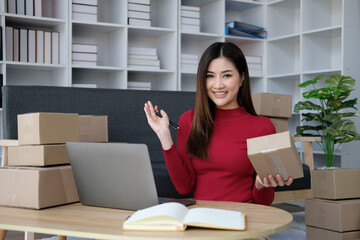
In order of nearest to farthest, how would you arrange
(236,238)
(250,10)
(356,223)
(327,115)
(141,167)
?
(236,238) < (141,167) < (356,223) < (327,115) < (250,10)

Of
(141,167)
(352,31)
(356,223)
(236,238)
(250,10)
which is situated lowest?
(356,223)

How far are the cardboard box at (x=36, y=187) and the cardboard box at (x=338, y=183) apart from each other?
1.44 metres

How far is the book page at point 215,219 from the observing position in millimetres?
940

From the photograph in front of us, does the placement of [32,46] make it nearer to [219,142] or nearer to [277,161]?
[219,142]

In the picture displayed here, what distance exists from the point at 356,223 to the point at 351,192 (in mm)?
153

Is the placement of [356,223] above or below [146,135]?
below

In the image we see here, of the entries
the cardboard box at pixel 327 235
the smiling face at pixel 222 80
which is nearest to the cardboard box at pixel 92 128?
the smiling face at pixel 222 80

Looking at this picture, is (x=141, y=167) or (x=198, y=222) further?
(x=141, y=167)

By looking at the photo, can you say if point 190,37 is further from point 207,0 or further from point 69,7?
point 69,7

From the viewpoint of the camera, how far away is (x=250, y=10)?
15.5 ft

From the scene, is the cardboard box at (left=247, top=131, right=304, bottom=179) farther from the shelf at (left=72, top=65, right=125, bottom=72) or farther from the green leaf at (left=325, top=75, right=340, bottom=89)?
the shelf at (left=72, top=65, right=125, bottom=72)

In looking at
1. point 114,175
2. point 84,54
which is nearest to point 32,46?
point 84,54

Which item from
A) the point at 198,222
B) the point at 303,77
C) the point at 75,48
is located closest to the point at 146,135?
the point at 75,48

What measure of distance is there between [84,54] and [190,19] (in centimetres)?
102
